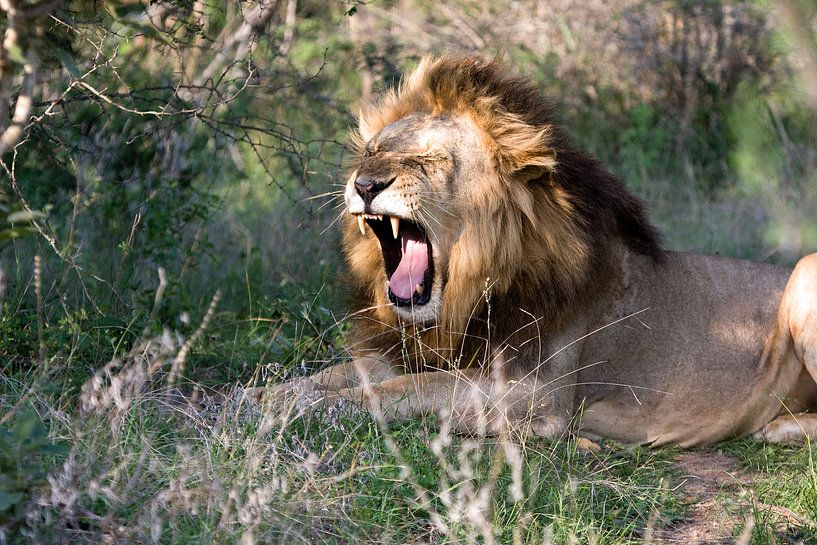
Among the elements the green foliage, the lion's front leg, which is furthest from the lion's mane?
the green foliage

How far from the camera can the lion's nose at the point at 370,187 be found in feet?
12.6

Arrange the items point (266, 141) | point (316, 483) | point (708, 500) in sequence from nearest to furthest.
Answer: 1. point (316, 483)
2. point (708, 500)
3. point (266, 141)

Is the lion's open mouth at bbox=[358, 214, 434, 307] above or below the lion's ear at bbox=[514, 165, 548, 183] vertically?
below

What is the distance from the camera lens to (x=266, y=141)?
974cm

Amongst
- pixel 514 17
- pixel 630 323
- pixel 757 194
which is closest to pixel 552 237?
pixel 630 323

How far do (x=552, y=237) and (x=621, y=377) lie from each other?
727 millimetres

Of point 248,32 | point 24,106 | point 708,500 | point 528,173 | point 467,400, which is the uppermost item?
point 24,106

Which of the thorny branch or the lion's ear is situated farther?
the thorny branch

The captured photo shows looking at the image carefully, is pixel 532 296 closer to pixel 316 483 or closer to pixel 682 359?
pixel 682 359

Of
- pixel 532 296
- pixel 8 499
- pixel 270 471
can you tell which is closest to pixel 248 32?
pixel 532 296

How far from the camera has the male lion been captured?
3914 millimetres

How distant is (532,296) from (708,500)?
0.95 m

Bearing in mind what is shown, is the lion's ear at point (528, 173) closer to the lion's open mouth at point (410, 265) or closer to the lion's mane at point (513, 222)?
the lion's mane at point (513, 222)

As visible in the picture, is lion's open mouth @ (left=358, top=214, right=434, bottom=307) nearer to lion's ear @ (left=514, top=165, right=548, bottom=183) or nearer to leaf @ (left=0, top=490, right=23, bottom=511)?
lion's ear @ (left=514, top=165, right=548, bottom=183)
